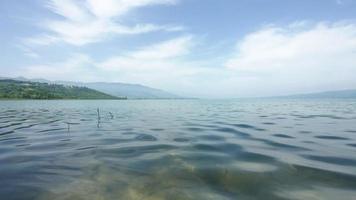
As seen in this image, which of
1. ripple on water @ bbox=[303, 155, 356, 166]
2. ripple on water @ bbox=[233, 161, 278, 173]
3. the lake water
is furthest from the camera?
ripple on water @ bbox=[303, 155, 356, 166]

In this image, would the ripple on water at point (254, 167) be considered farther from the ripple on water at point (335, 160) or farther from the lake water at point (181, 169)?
the ripple on water at point (335, 160)

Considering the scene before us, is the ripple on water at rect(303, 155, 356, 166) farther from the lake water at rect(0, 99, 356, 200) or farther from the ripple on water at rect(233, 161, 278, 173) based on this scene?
the ripple on water at rect(233, 161, 278, 173)

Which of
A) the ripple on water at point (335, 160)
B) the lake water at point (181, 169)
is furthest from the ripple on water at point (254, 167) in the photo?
the ripple on water at point (335, 160)

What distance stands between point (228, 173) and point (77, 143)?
11005 millimetres

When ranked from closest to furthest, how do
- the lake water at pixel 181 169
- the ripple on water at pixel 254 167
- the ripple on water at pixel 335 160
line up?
1. the lake water at pixel 181 169
2. the ripple on water at pixel 254 167
3. the ripple on water at pixel 335 160

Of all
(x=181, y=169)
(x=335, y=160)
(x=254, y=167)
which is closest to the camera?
(x=181, y=169)

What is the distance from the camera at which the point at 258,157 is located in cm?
1333

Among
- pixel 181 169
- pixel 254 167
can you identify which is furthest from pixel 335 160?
pixel 181 169

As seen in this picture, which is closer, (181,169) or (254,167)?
(181,169)

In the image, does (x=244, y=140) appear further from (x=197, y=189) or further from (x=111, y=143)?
(x=197, y=189)

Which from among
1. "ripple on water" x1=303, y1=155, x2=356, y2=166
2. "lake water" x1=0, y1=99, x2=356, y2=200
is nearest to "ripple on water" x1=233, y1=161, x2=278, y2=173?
"lake water" x1=0, y1=99, x2=356, y2=200

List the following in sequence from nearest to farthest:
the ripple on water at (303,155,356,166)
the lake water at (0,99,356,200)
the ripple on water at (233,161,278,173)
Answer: the lake water at (0,99,356,200)
the ripple on water at (233,161,278,173)
the ripple on water at (303,155,356,166)

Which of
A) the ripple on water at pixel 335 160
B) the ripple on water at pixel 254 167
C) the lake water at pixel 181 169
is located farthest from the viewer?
the ripple on water at pixel 335 160

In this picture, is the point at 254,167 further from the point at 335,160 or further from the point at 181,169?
the point at 335,160
